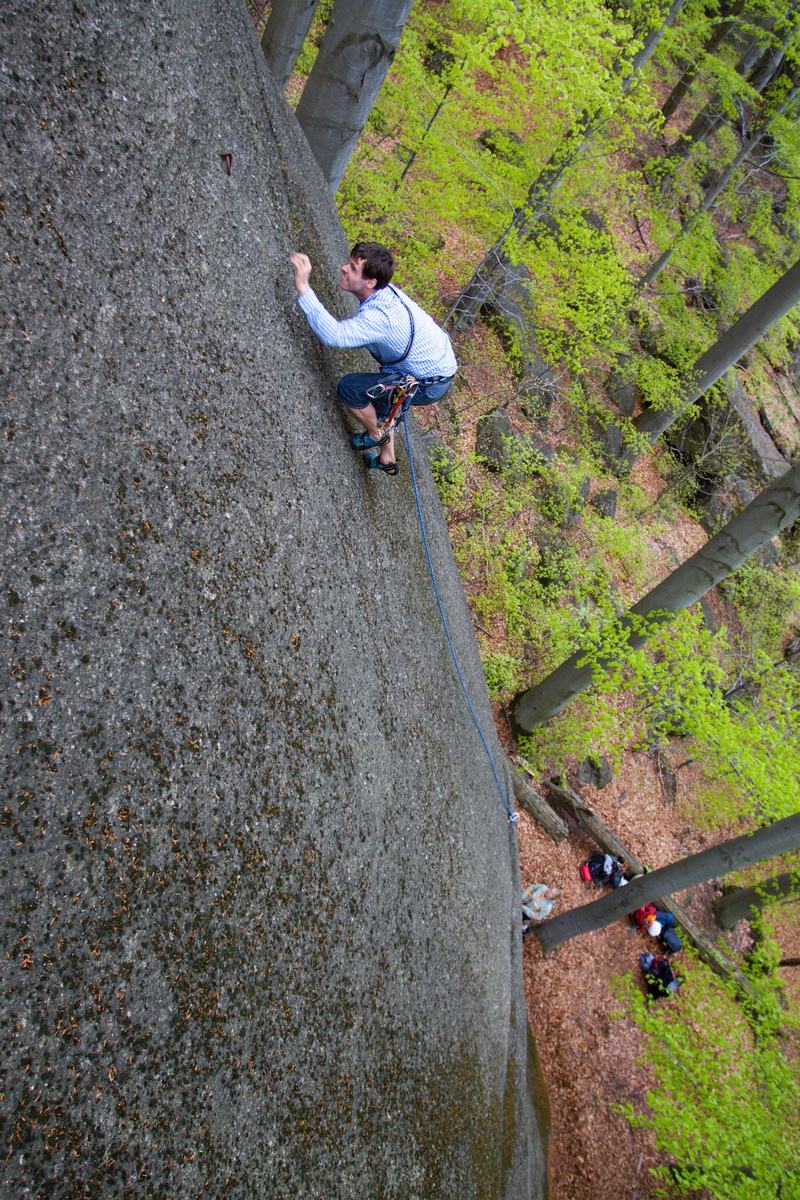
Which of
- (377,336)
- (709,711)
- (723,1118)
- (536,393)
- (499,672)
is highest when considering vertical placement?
(377,336)

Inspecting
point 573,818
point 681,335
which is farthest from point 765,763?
point 681,335

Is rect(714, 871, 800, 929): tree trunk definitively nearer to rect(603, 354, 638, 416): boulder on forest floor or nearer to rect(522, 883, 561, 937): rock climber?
rect(522, 883, 561, 937): rock climber

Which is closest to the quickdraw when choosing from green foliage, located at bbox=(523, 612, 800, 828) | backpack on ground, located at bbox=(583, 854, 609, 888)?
green foliage, located at bbox=(523, 612, 800, 828)

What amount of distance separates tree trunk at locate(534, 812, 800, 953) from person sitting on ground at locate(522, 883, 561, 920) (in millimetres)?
233

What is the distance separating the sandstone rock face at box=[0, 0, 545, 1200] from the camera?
5.66 feet

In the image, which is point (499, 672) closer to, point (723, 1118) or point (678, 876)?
point (678, 876)

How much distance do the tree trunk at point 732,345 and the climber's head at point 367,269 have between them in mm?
9811

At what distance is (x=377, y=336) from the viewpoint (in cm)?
334

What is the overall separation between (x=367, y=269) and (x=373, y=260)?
0.05 m

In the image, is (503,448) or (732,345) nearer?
(503,448)

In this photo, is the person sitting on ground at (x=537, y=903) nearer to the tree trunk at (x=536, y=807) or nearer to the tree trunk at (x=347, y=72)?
the tree trunk at (x=536, y=807)

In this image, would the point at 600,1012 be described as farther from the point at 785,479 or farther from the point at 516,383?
the point at 516,383

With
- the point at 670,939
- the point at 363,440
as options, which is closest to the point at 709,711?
the point at 670,939

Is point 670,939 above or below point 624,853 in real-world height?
A: below
